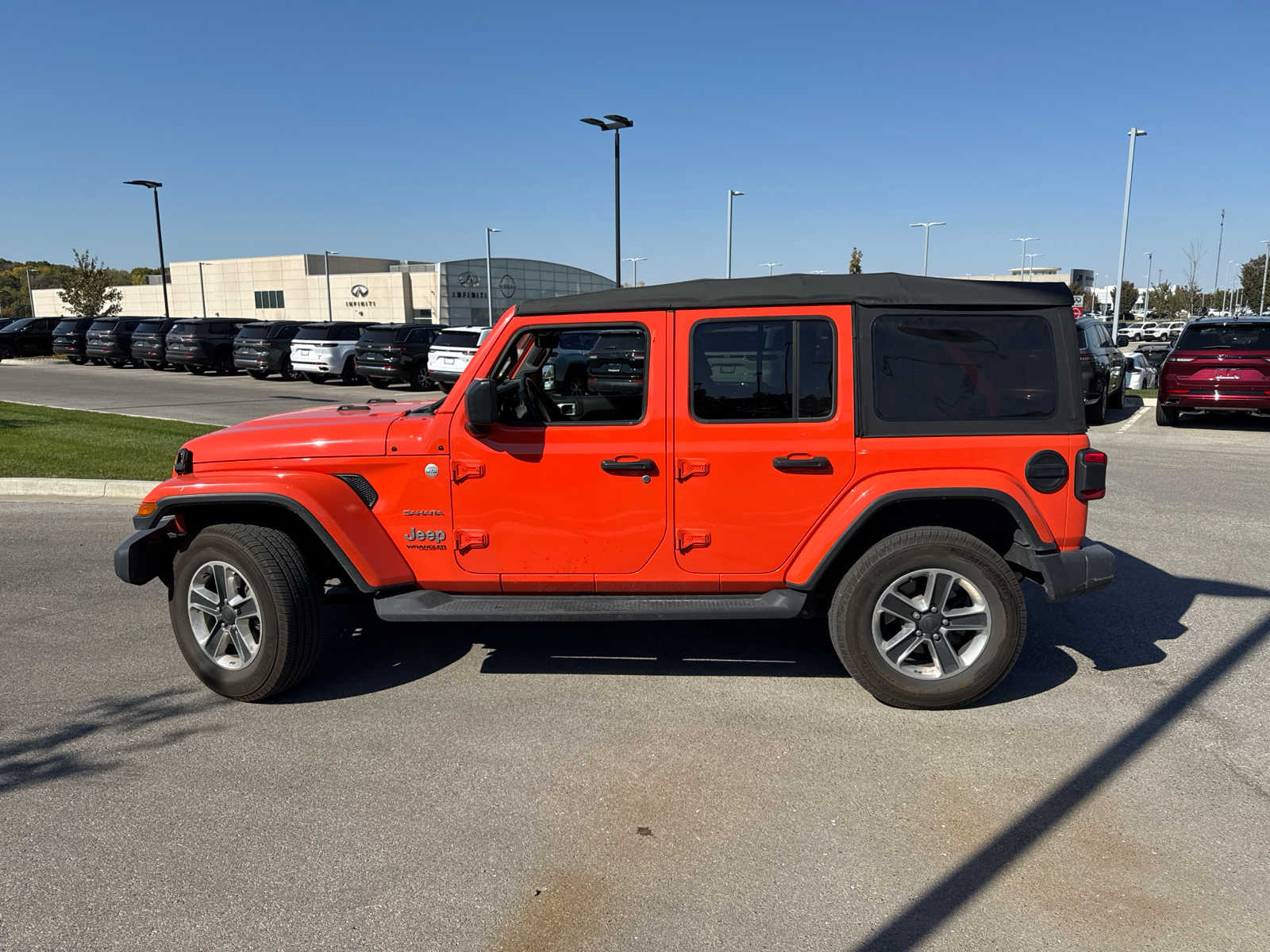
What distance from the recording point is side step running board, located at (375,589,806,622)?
447 cm

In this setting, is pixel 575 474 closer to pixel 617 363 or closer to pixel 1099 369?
pixel 617 363

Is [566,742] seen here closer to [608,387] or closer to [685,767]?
[685,767]

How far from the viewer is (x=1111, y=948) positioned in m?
2.83

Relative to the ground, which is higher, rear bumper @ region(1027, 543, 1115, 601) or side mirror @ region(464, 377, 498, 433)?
side mirror @ region(464, 377, 498, 433)

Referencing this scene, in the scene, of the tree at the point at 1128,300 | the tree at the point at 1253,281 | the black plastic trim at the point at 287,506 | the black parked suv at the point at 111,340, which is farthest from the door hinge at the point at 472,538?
the tree at the point at 1128,300

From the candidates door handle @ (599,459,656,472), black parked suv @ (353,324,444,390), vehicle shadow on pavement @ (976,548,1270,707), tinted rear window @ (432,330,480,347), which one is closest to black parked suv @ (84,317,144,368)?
black parked suv @ (353,324,444,390)

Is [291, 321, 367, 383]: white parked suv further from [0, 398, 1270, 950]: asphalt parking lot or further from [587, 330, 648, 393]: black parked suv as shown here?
[587, 330, 648, 393]: black parked suv

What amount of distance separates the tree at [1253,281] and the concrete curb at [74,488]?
267 feet

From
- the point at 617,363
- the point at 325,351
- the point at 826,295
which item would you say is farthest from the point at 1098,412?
the point at 325,351

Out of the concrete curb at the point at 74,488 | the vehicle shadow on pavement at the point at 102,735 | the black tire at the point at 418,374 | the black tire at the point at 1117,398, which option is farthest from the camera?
the black tire at the point at 418,374

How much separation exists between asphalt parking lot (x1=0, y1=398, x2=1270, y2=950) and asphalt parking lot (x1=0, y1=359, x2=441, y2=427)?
1159cm

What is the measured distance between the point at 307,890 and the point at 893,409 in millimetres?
3076

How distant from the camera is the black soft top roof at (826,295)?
4445 millimetres

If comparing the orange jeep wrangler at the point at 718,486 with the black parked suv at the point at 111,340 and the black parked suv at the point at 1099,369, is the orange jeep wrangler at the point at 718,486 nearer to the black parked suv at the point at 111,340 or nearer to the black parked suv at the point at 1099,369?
the black parked suv at the point at 1099,369
